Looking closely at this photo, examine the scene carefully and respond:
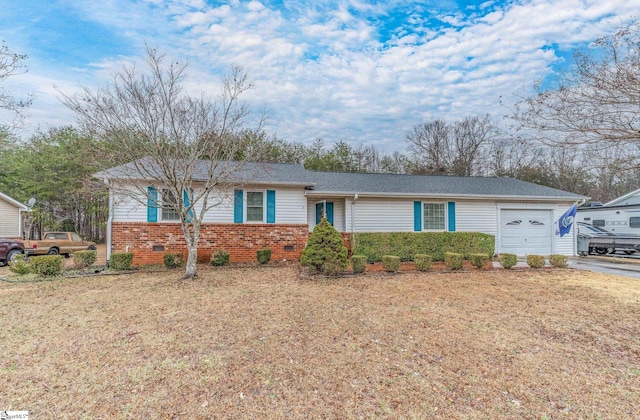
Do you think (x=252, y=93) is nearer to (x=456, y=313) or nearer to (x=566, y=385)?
(x=456, y=313)

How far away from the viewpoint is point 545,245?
41.9 ft

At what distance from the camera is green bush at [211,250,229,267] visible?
31.7 feet

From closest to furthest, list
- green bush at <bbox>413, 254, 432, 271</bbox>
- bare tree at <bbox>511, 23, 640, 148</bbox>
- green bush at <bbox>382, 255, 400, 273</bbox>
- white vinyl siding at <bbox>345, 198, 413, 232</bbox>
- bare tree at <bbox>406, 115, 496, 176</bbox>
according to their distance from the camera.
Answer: bare tree at <bbox>511, 23, 640, 148</bbox> → green bush at <bbox>382, 255, 400, 273</bbox> → green bush at <bbox>413, 254, 432, 271</bbox> → white vinyl siding at <bbox>345, 198, 413, 232</bbox> → bare tree at <bbox>406, 115, 496, 176</bbox>

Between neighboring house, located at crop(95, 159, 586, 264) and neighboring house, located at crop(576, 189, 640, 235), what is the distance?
15.3 ft

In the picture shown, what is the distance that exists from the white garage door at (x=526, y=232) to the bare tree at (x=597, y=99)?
8.50 m

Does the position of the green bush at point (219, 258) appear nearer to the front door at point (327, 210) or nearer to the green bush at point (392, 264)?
the front door at point (327, 210)

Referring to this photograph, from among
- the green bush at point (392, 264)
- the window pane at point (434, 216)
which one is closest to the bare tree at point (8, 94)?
the green bush at point (392, 264)

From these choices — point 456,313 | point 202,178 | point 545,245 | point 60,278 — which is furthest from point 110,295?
point 545,245

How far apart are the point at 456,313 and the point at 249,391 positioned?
12.5 feet

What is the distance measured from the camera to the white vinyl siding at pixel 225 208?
1002 centimetres

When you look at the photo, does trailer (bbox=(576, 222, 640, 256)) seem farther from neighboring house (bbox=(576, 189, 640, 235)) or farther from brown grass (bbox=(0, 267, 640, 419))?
brown grass (bbox=(0, 267, 640, 419))

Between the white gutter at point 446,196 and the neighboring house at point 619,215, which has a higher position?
the white gutter at point 446,196

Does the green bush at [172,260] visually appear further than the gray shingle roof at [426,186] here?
No

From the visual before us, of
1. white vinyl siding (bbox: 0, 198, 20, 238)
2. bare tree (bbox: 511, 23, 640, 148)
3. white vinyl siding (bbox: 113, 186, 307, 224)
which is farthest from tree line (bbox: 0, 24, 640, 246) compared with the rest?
white vinyl siding (bbox: 0, 198, 20, 238)
